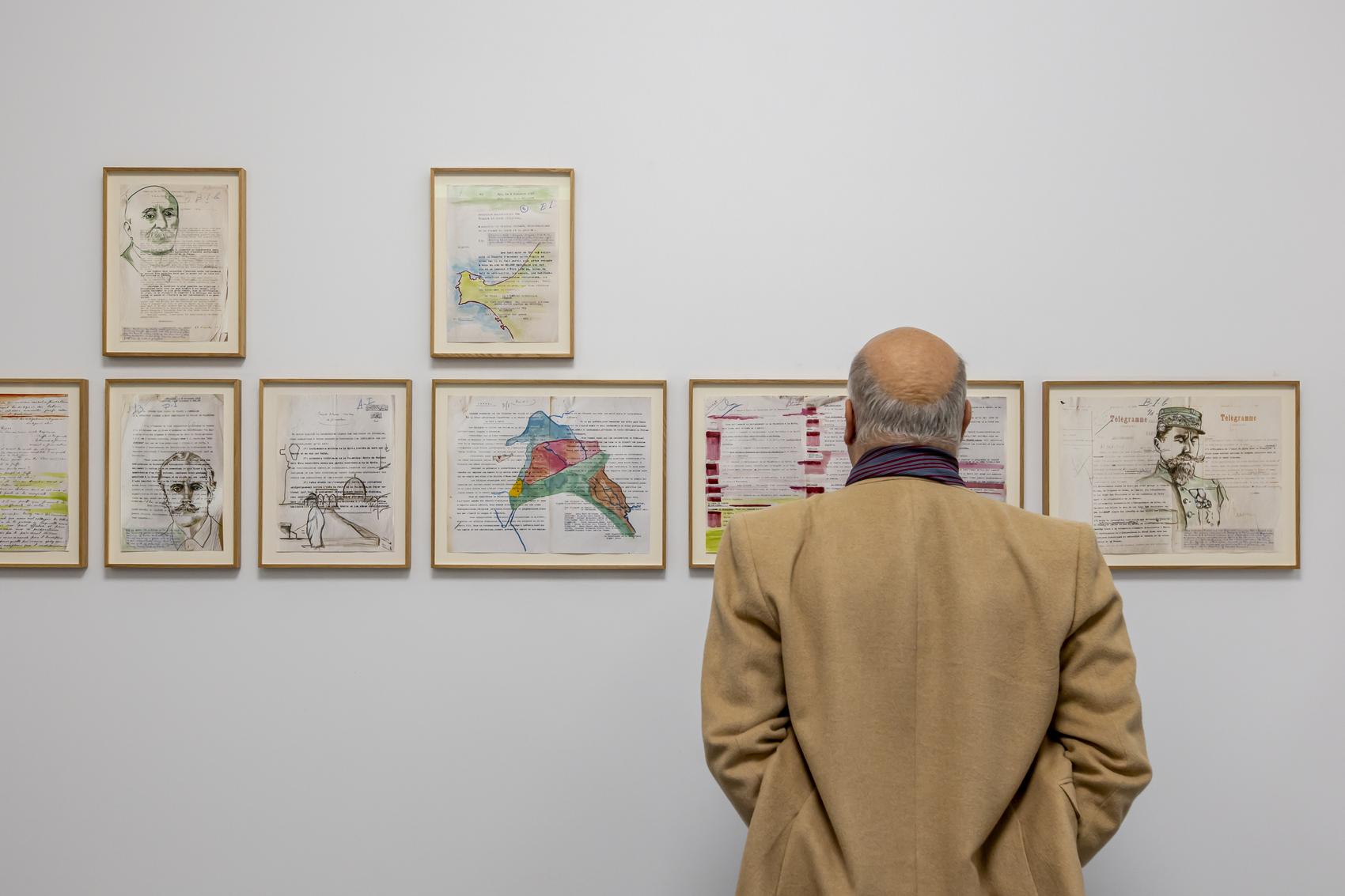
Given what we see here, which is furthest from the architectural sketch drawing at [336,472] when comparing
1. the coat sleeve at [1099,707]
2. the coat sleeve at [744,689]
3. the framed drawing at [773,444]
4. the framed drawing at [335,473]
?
the coat sleeve at [1099,707]

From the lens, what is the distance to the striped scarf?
1.17 meters

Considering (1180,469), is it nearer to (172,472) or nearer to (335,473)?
(335,473)

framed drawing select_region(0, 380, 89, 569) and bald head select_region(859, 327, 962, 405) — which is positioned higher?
bald head select_region(859, 327, 962, 405)

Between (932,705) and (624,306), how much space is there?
38.3 inches

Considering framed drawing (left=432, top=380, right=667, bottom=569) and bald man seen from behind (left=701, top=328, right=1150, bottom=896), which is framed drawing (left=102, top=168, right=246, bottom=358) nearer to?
framed drawing (left=432, top=380, right=667, bottom=569)

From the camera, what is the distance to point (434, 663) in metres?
1.73

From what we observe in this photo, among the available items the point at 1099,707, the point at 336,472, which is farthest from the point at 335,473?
the point at 1099,707

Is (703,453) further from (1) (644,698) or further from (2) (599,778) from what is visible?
(2) (599,778)

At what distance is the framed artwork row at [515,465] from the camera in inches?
68.0

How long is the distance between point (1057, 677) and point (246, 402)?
5.09ft

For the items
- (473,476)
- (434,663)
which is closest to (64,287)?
(473,476)

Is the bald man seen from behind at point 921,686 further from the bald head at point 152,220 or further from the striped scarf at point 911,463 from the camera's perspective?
the bald head at point 152,220

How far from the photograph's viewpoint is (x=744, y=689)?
1185 mm

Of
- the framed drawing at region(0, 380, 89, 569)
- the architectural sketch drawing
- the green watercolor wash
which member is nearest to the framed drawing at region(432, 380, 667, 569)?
the architectural sketch drawing
